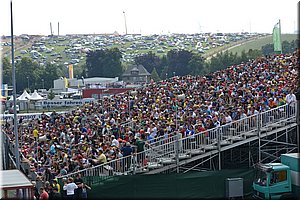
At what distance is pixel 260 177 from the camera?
20109mm

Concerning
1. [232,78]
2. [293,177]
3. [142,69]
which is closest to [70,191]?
[293,177]

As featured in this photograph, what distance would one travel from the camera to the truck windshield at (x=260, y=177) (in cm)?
1988

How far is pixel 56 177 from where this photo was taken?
20859 mm

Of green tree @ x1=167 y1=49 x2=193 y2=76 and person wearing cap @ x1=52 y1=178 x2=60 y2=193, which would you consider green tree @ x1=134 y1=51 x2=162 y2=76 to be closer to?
green tree @ x1=167 y1=49 x2=193 y2=76

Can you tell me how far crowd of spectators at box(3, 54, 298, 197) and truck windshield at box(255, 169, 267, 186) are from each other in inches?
137

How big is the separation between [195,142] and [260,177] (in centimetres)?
344

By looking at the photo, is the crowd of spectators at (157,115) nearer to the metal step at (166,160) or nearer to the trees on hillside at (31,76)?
the metal step at (166,160)

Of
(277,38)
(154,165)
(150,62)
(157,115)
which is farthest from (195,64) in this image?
(154,165)

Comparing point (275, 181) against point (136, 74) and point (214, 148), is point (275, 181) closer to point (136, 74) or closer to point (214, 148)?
point (214, 148)

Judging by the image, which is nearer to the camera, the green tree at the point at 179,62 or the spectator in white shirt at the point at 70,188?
the spectator in white shirt at the point at 70,188

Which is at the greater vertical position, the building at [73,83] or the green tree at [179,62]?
the green tree at [179,62]

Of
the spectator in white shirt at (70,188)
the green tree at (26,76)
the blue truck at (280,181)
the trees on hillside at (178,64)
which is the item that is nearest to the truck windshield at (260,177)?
the blue truck at (280,181)

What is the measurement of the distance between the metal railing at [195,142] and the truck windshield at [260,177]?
9.14ft

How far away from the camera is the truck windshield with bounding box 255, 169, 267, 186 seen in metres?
19.9
